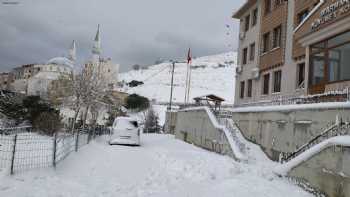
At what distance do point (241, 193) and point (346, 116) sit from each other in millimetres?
3950

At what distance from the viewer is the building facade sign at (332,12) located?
12.2 metres

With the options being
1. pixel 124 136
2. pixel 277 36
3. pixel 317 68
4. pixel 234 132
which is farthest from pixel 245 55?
pixel 124 136

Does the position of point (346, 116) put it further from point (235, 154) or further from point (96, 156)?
point (96, 156)

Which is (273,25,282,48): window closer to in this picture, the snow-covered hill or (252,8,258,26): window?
(252,8,258,26): window

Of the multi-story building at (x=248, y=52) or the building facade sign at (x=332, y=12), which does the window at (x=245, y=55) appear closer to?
the multi-story building at (x=248, y=52)

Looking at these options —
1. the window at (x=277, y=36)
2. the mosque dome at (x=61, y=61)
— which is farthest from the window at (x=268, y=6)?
the mosque dome at (x=61, y=61)

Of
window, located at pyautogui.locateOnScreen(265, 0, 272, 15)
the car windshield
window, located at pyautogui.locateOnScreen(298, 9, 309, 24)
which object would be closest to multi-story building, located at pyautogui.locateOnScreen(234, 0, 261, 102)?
window, located at pyautogui.locateOnScreen(265, 0, 272, 15)

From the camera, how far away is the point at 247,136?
16094 mm

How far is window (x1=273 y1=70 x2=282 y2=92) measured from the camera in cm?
2064

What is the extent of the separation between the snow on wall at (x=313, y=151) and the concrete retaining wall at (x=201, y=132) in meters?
3.98

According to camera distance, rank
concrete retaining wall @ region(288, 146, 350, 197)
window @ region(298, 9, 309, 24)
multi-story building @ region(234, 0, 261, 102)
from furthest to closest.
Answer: multi-story building @ region(234, 0, 261, 102), window @ region(298, 9, 309, 24), concrete retaining wall @ region(288, 146, 350, 197)

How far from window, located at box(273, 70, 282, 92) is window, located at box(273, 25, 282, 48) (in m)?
1.70

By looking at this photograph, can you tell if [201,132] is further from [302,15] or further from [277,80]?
[302,15]

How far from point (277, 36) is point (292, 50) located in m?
2.90
